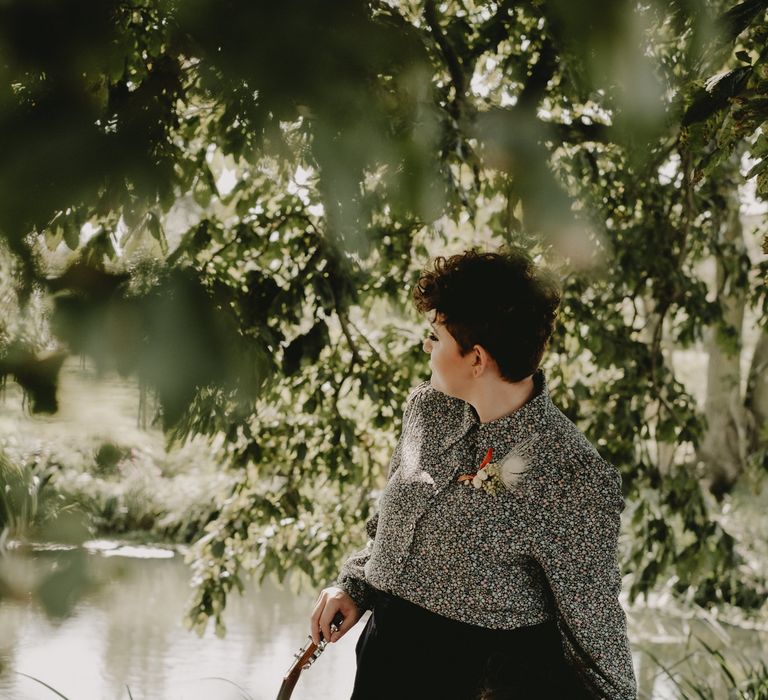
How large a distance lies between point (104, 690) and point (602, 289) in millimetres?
3936

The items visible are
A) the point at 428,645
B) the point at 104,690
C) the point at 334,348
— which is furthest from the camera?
the point at 104,690

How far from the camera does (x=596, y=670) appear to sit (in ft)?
4.35

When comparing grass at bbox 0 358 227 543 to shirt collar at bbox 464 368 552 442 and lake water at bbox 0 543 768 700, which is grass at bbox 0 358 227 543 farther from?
lake water at bbox 0 543 768 700

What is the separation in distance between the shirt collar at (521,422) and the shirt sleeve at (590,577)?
0.36 ft

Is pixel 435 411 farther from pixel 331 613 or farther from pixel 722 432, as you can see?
pixel 722 432

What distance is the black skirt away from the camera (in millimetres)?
1344

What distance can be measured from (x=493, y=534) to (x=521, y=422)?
172mm

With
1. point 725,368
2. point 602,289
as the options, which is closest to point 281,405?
point 602,289

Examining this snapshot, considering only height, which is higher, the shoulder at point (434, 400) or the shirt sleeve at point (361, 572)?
the shoulder at point (434, 400)

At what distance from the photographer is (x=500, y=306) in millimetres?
1410

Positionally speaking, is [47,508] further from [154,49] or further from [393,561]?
[393,561]

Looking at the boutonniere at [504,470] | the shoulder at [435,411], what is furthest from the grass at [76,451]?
the shoulder at [435,411]

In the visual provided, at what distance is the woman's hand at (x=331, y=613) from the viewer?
151cm

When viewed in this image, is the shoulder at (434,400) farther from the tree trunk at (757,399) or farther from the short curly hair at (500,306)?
the tree trunk at (757,399)
